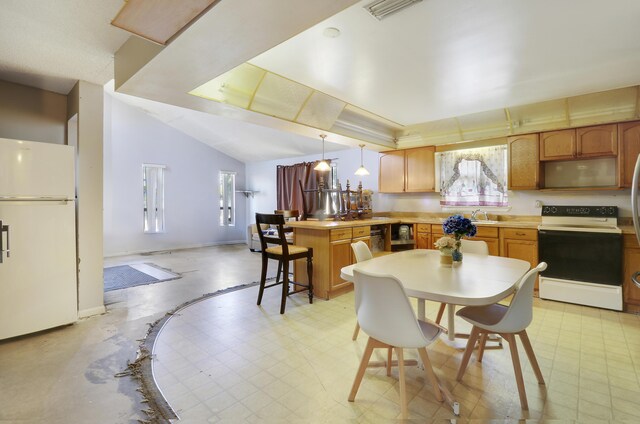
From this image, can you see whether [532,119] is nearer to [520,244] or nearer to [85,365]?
[520,244]

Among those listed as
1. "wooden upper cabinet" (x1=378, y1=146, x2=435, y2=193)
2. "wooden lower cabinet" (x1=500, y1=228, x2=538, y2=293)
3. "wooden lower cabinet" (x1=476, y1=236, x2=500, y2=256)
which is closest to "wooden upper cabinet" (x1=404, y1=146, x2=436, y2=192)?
"wooden upper cabinet" (x1=378, y1=146, x2=435, y2=193)

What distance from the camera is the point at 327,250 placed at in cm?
369

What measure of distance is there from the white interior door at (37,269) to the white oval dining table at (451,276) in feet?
9.08

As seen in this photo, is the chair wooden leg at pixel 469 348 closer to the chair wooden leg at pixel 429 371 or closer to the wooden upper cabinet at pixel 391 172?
the chair wooden leg at pixel 429 371

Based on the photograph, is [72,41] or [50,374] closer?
[50,374]

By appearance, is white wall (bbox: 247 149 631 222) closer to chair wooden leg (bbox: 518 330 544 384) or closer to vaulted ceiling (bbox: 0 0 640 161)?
vaulted ceiling (bbox: 0 0 640 161)

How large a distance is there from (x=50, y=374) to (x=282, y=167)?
635 centimetres

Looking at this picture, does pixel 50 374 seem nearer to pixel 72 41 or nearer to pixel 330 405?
pixel 330 405

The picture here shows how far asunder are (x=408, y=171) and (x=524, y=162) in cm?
175

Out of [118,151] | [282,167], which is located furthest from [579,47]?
[118,151]

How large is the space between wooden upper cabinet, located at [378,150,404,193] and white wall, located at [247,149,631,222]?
24 cm

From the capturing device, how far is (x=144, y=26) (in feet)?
6.37

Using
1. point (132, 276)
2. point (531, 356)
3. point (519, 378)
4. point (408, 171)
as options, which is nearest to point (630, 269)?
point (531, 356)

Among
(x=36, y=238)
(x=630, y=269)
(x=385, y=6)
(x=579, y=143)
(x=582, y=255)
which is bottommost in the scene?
(x=630, y=269)
